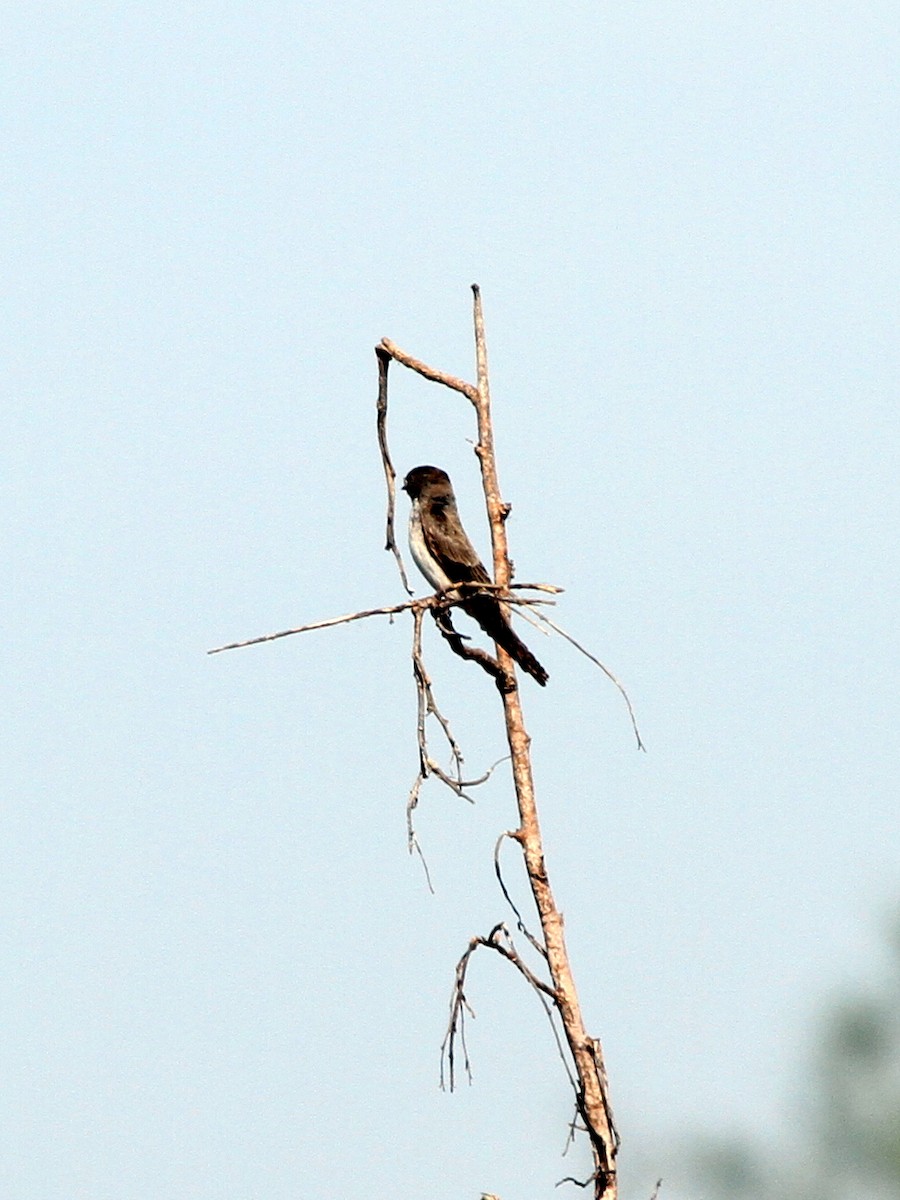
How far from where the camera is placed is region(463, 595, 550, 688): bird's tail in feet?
21.0

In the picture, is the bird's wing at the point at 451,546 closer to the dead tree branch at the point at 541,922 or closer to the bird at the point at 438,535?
the bird at the point at 438,535

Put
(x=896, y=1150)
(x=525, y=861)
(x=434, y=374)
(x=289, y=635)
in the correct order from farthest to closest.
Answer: (x=896, y=1150) < (x=434, y=374) < (x=525, y=861) < (x=289, y=635)

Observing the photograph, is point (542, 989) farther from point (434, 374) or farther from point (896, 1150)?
point (896, 1150)

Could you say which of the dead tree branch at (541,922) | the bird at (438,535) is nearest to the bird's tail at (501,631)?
the dead tree branch at (541,922)

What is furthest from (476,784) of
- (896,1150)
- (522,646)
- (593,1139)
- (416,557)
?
(896,1150)

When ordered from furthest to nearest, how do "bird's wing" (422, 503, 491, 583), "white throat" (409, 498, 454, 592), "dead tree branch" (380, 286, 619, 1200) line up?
1. "white throat" (409, 498, 454, 592)
2. "bird's wing" (422, 503, 491, 583)
3. "dead tree branch" (380, 286, 619, 1200)

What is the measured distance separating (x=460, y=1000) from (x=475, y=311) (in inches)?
87.5

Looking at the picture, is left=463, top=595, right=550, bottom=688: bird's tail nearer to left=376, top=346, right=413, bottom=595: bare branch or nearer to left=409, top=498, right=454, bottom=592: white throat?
left=376, top=346, right=413, bottom=595: bare branch

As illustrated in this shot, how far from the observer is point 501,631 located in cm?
675

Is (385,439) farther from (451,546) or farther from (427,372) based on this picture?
(451,546)

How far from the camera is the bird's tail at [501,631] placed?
6.41 m

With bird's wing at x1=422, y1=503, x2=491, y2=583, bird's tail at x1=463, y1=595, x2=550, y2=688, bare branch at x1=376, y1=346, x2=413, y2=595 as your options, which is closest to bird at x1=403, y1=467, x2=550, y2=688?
bird's wing at x1=422, y1=503, x2=491, y2=583

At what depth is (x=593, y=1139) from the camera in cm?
549

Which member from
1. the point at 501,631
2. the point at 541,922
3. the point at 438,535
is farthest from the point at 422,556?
the point at 541,922
